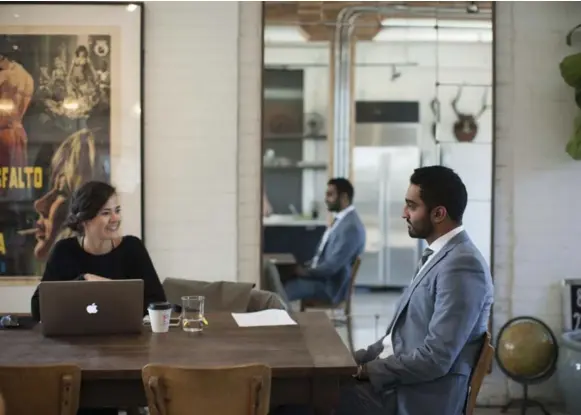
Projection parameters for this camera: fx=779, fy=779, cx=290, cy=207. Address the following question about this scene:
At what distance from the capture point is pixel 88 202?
3.24 metres

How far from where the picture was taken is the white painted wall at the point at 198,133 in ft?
13.6

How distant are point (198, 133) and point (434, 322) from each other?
81.9 inches

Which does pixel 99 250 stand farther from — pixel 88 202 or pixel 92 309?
pixel 92 309

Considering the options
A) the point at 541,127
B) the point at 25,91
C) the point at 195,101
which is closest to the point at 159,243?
the point at 195,101

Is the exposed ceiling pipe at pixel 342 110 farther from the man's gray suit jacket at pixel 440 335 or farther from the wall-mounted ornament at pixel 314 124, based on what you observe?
the man's gray suit jacket at pixel 440 335

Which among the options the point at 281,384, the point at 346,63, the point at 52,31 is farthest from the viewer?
the point at 346,63

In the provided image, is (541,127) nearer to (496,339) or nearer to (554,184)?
(554,184)

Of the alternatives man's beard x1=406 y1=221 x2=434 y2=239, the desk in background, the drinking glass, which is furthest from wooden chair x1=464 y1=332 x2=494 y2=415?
the desk in background

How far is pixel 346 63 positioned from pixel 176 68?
1.64m

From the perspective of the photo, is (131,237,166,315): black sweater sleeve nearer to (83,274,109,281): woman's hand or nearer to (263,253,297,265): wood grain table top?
(83,274,109,281): woman's hand

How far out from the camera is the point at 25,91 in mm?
4129

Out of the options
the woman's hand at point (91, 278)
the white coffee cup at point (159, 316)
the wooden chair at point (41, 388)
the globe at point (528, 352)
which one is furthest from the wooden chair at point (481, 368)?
the globe at point (528, 352)

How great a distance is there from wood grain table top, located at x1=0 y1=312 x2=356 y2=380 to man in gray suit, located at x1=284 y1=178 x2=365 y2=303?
177 cm

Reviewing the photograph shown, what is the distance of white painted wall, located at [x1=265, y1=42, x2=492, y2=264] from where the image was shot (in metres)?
4.43
